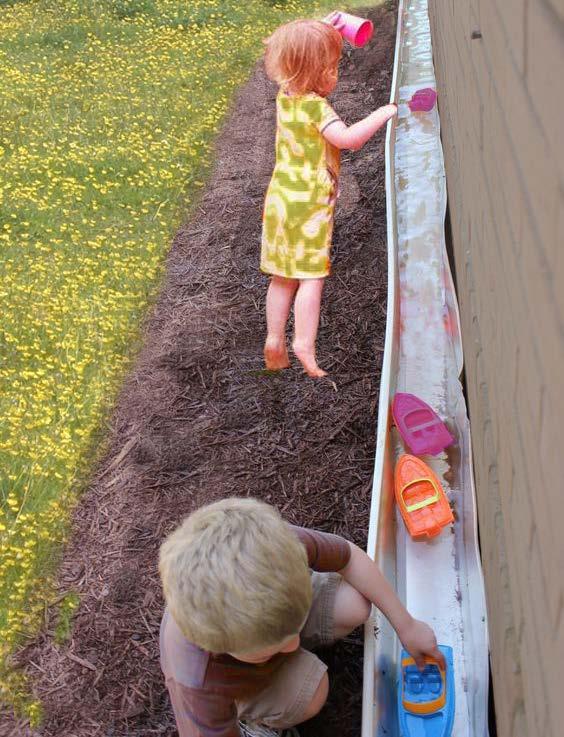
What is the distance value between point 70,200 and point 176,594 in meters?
4.64

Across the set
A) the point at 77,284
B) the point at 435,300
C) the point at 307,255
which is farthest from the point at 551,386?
the point at 77,284

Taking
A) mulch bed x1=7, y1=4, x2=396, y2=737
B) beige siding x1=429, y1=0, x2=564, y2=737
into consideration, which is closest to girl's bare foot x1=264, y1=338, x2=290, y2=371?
mulch bed x1=7, y1=4, x2=396, y2=737

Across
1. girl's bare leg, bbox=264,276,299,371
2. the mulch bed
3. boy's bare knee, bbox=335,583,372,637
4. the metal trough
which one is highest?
girl's bare leg, bbox=264,276,299,371

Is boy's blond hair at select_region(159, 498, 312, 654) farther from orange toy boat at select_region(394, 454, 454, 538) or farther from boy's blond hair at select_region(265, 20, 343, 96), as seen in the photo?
boy's blond hair at select_region(265, 20, 343, 96)

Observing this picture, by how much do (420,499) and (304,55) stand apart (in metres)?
1.77

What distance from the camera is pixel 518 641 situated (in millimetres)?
2045

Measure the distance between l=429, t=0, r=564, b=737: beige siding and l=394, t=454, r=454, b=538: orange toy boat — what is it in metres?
0.25

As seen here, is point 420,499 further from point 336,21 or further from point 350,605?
point 336,21

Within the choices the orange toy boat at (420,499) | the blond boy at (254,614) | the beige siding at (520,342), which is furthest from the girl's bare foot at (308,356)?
the blond boy at (254,614)

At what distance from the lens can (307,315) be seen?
11.9ft

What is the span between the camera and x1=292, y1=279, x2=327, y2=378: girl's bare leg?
3625mm

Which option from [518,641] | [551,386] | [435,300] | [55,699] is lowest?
[55,699]

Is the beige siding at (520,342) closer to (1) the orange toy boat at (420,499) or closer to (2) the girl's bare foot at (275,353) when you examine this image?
(1) the orange toy boat at (420,499)

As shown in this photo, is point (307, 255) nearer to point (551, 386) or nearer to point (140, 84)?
point (551, 386)
